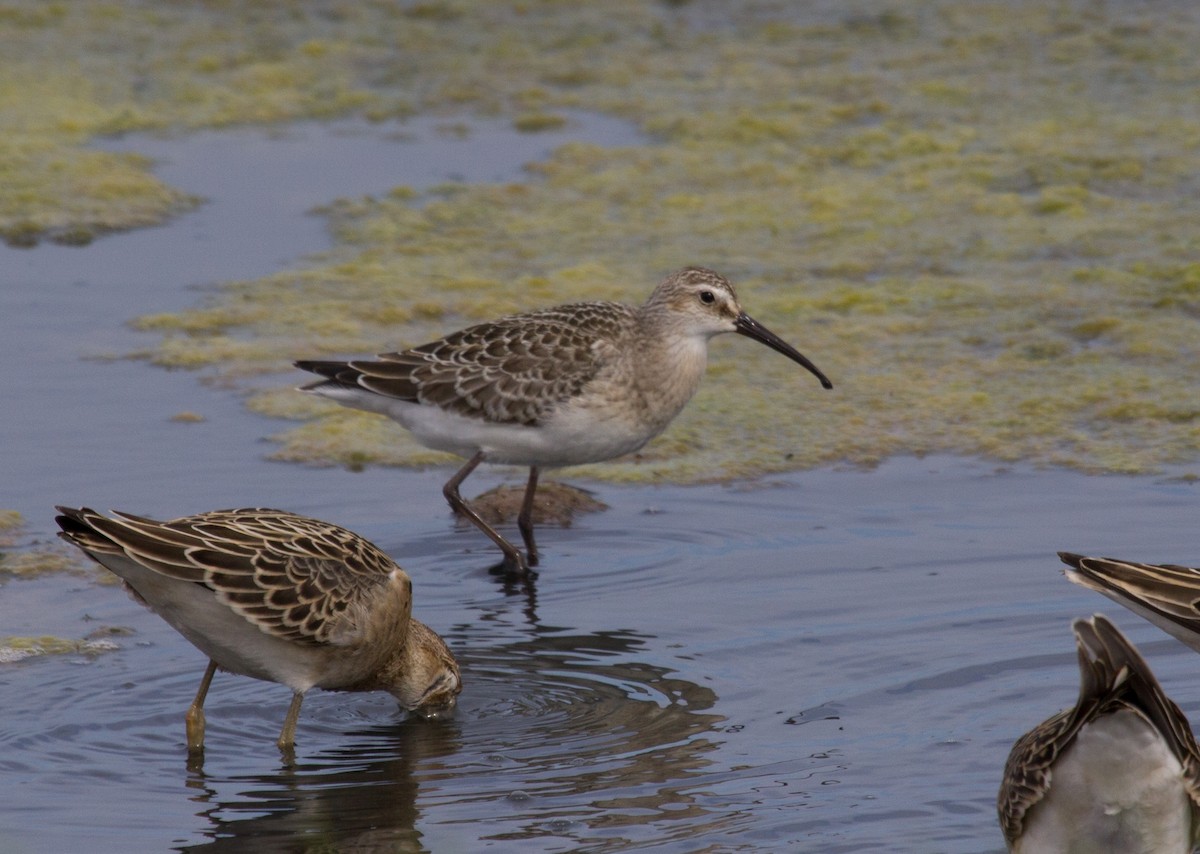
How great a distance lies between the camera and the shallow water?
6.03 m

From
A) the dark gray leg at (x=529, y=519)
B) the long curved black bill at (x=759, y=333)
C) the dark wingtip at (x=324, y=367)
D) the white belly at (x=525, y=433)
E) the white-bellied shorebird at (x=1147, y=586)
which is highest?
the white-bellied shorebird at (x=1147, y=586)

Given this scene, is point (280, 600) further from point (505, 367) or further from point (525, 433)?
point (505, 367)

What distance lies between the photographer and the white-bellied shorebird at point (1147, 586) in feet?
17.4

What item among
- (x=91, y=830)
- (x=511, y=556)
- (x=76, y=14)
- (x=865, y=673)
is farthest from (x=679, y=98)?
(x=91, y=830)

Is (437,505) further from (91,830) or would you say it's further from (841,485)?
(91,830)

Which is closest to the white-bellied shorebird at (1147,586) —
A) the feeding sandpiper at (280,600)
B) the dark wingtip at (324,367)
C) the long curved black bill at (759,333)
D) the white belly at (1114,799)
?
the white belly at (1114,799)

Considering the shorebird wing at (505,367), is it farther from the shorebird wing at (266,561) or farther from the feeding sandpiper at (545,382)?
the shorebird wing at (266,561)

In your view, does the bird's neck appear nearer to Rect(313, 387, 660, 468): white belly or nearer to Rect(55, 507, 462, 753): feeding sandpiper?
Rect(313, 387, 660, 468): white belly

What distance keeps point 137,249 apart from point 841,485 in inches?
224

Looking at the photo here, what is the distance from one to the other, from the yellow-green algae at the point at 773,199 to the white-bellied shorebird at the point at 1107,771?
4.19 metres

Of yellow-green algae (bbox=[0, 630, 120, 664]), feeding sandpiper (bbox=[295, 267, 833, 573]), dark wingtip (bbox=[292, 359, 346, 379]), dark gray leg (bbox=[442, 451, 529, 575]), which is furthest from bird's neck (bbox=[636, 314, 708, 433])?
yellow-green algae (bbox=[0, 630, 120, 664])

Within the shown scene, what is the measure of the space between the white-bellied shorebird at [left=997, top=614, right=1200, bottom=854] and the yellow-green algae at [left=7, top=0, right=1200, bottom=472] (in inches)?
165

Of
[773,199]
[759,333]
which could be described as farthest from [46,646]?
[773,199]

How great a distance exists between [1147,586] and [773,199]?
8.42 metres
